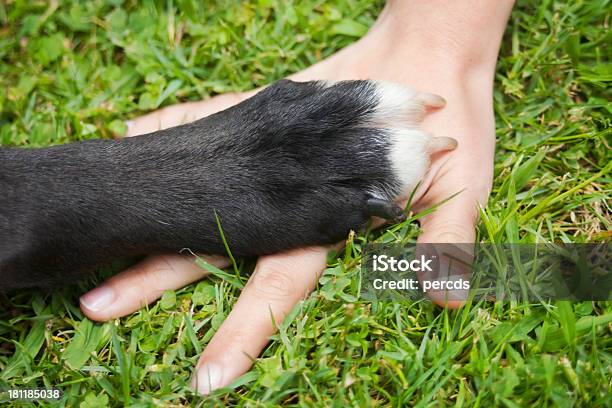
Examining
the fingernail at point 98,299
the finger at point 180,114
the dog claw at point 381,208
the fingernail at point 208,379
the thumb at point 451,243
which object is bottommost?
the fingernail at point 208,379

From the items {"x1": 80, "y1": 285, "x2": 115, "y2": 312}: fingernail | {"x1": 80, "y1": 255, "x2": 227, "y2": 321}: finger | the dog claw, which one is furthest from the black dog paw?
{"x1": 80, "y1": 285, "x2": 115, "y2": 312}: fingernail

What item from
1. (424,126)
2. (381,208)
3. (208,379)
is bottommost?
(208,379)

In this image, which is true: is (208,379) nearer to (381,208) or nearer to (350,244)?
(350,244)

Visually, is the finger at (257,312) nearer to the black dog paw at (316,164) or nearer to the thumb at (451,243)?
the black dog paw at (316,164)

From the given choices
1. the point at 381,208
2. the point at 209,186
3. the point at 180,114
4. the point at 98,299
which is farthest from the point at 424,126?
the point at 98,299

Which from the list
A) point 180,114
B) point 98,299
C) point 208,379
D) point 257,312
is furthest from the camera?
point 180,114

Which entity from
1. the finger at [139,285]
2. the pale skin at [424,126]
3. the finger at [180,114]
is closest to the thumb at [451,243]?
the pale skin at [424,126]

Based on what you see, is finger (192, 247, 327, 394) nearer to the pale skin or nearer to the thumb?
the pale skin
